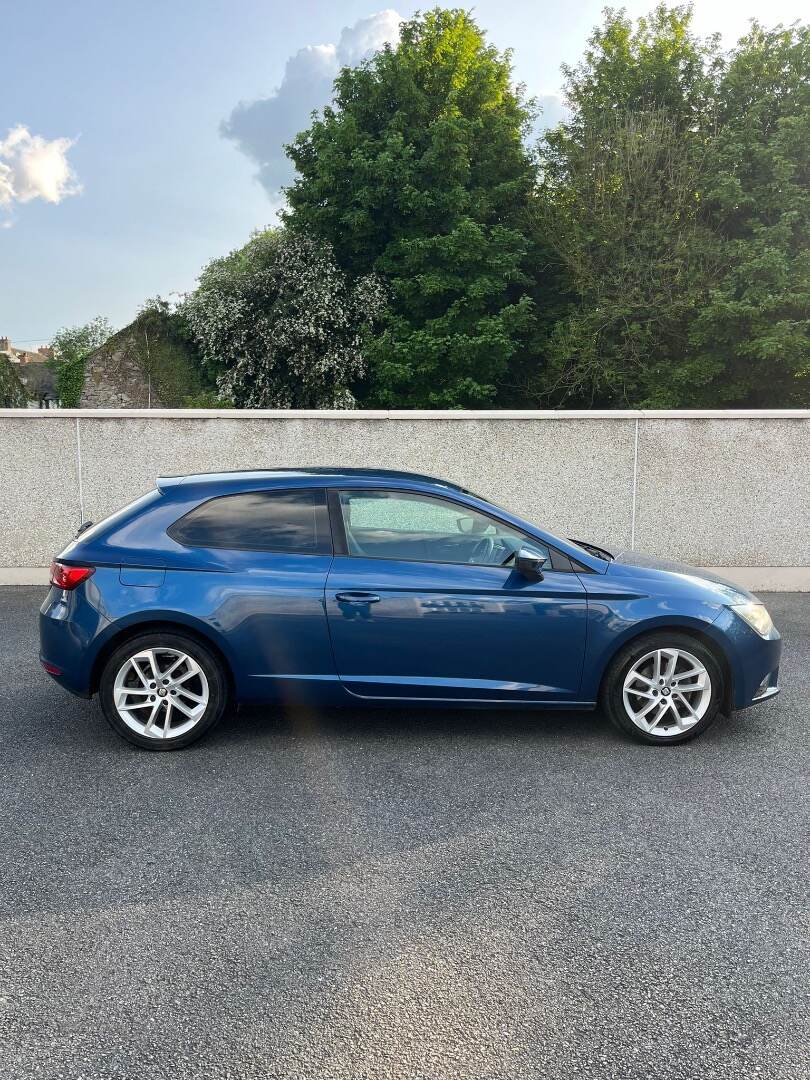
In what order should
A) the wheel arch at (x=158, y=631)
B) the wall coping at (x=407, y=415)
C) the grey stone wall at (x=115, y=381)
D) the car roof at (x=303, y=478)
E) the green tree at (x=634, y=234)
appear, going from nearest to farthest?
the wheel arch at (x=158, y=631), the car roof at (x=303, y=478), the wall coping at (x=407, y=415), the green tree at (x=634, y=234), the grey stone wall at (x=115, y=381)

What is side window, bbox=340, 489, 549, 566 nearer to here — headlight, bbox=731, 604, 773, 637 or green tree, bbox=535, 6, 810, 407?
headlight, bbox=731, 604, 773, 637

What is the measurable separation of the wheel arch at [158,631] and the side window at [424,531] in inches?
36.1

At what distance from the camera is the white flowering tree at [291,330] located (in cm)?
2392

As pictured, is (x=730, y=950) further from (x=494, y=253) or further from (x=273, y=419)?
(x=494, y=253)

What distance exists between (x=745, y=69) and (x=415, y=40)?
479 inches

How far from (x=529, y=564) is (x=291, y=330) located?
68.5ft

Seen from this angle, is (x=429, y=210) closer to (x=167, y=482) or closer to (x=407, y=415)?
(x=407, y=415)

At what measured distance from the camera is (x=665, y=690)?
4531 mm

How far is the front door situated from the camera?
171 inches

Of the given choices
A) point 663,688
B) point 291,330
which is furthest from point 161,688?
point 291,330

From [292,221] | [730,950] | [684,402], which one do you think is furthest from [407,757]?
[292,221]

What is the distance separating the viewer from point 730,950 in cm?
269

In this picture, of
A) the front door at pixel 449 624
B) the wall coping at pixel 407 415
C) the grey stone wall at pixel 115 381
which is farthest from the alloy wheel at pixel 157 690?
the grey stone wall at pixel 115 381

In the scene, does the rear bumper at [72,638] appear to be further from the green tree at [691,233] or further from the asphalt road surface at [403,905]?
the green tree at [691,233]
